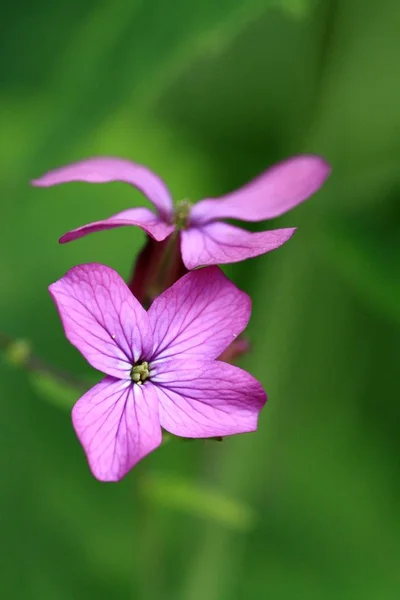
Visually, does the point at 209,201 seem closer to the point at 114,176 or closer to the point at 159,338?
the point at 114,176

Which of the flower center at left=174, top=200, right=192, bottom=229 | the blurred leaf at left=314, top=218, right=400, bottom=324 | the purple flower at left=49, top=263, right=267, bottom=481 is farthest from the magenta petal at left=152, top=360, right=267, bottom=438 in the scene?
the blurred leaf at left=314, top=218, right=400, bottom=324

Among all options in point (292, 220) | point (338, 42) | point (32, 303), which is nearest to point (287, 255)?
point (292, 220)

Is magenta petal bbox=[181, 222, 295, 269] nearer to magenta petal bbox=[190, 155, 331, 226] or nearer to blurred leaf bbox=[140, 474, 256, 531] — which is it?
magenta petal bbox=[190, 155, 331, 226]

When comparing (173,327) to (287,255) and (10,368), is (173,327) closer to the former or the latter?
(287,255)

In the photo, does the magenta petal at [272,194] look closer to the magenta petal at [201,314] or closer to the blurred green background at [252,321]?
the magenta petal at [201,314]

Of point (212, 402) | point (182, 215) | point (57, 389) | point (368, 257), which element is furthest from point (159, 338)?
point (368, 257)

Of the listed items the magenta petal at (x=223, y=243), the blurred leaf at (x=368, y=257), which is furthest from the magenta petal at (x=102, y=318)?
the blurred leaf at (x=368, y=257)

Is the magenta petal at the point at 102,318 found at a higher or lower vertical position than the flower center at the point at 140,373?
higher
